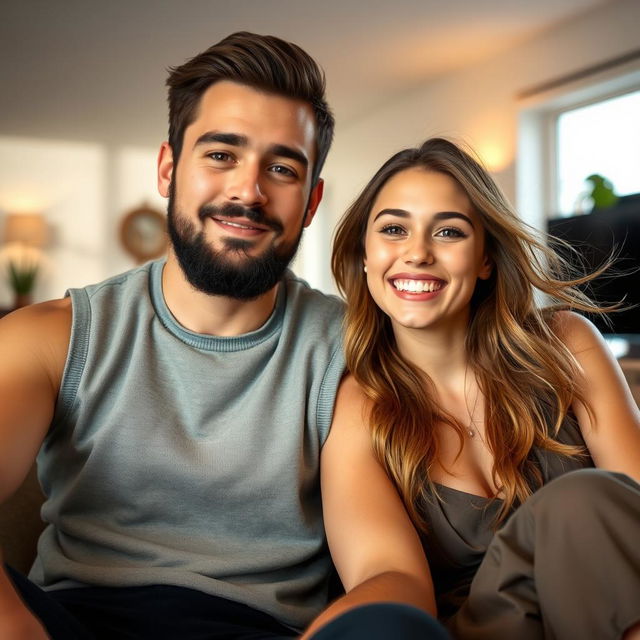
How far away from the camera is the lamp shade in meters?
8.77

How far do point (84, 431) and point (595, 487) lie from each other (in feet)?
2.82

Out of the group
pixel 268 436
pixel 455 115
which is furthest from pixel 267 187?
pixel 455 115

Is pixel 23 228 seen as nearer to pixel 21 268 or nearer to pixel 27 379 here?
pixel 21 268

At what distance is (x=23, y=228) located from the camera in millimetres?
8781

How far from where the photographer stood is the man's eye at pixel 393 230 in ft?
5.48

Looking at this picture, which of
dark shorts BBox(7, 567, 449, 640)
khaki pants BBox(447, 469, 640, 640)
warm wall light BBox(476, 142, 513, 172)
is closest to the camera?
khaki pants BBox(447, 469, 640, 640)

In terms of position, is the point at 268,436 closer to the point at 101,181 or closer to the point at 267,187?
the point at 267,187

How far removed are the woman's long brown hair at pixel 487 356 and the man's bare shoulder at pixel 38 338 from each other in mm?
548

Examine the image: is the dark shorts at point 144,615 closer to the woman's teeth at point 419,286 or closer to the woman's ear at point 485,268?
the woman's teeth at point 419,286

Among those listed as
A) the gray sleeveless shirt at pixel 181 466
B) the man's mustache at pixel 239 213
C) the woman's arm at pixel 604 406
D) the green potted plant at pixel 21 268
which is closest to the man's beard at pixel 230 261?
the man's mustache at pixel 239 213

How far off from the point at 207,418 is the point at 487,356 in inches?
24.9

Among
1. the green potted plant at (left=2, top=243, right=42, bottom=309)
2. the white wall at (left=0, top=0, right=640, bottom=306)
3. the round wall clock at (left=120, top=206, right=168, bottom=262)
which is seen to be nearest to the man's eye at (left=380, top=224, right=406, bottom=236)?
the white wall at (left=0, top=0, right=640, bottom=306)

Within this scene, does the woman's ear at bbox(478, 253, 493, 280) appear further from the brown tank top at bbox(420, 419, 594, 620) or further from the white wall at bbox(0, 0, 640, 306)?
the white wall at bbox(0, 0, 640, 306)

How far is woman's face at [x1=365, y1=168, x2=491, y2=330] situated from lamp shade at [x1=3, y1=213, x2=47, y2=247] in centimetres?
782
